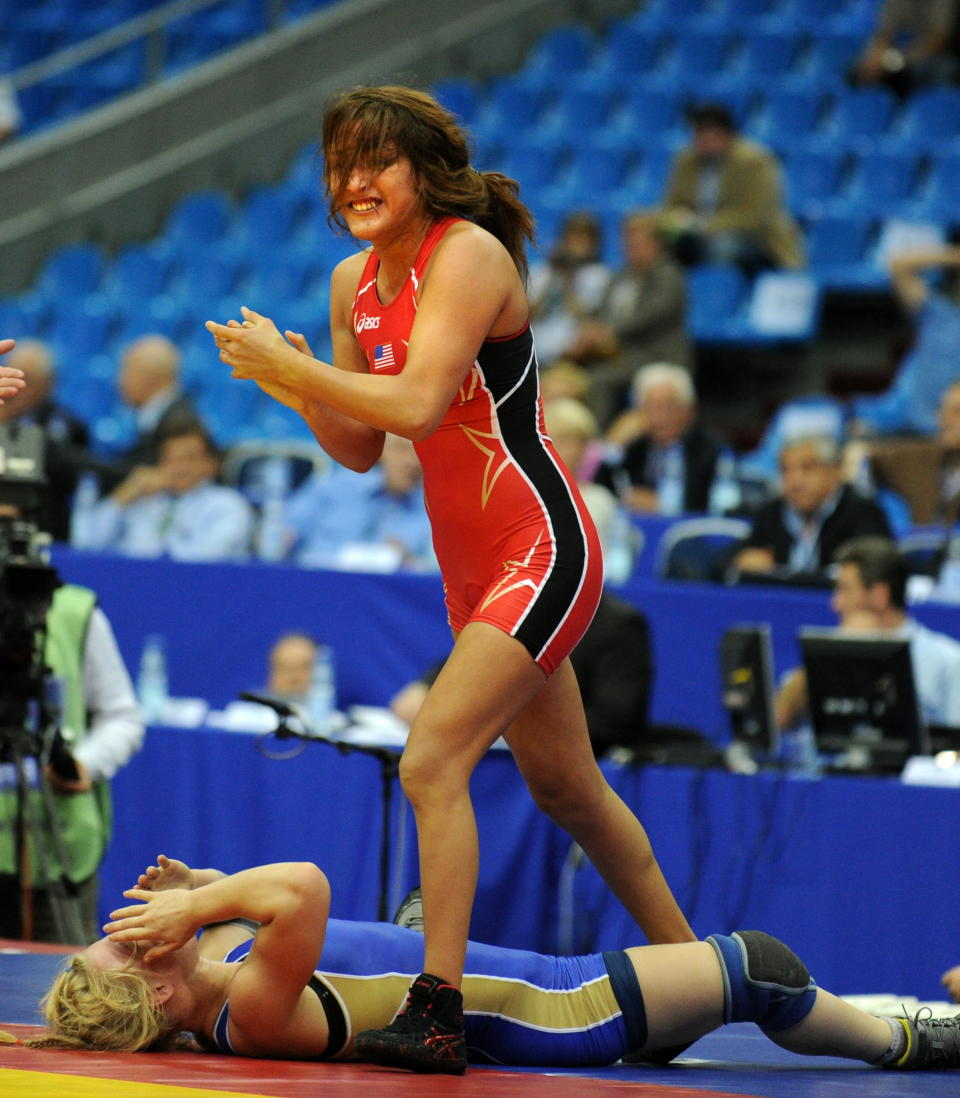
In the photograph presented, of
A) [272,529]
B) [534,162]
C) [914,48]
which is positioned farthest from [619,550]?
[914,48]

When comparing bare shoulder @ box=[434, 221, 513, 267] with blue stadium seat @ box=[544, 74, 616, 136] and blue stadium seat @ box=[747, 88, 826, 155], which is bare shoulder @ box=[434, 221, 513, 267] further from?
blue stadium seat @ box=[544, 74, 616, 136]

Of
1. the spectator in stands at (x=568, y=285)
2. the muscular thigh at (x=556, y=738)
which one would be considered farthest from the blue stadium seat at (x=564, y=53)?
the muscular thigh at (x=556, y=738)

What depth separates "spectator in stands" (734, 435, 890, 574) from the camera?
7.58 meters

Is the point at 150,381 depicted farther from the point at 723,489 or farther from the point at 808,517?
the point at 808,517

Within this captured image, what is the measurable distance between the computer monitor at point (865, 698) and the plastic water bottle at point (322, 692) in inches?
55.9

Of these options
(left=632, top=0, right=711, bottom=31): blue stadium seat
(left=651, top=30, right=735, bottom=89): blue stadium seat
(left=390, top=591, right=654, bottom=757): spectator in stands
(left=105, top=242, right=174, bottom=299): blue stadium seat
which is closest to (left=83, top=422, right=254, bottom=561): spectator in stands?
(left=390, top=591, right=654, bottom=757): spectator in stands

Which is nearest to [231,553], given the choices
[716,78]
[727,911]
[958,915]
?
[727,911]

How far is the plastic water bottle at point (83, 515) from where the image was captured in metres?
8.57

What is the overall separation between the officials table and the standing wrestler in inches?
74.8

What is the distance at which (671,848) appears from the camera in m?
5.74

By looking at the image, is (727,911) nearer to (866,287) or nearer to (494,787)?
(494,787)

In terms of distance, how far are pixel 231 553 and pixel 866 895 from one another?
347 centimetres

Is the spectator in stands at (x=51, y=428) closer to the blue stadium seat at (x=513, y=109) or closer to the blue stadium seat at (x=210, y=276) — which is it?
the blue stadium seat at (x=210, y=276)

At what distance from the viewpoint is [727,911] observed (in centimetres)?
568
